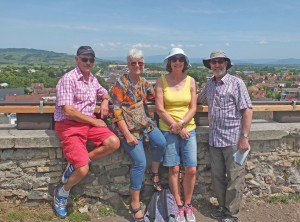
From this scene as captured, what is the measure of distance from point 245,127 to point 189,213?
1204 mm

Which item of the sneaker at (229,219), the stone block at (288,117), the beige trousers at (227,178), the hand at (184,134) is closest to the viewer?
the hand at (184,134)

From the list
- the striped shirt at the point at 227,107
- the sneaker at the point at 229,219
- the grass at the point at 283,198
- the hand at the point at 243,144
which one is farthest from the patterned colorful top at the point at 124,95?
the grass at the point at 283,198

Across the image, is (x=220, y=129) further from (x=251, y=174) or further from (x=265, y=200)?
(x=265, y=200)

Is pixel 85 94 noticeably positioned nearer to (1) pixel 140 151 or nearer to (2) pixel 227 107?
(1) pixel 140 151

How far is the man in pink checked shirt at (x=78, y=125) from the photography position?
352 cm

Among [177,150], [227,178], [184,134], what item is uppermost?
[184,134]

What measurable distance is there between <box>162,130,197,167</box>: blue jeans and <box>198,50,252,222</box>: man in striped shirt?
0.90 ft

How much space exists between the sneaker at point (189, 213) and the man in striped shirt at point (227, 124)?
0.38 m

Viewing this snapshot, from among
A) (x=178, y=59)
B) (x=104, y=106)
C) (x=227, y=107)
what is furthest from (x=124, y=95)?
(x=227, y=107)

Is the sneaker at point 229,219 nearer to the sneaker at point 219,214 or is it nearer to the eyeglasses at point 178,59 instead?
the sneaker at point 219,214

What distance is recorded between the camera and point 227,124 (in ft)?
12.2

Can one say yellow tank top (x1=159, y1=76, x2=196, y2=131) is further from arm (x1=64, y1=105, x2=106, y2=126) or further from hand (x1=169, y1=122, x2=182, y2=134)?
arm (x1=64, y1=105, x2=106, y2=126)

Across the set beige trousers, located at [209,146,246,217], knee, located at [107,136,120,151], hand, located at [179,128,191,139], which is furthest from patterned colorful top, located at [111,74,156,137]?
beige trousers, located at [209,146,246,217]

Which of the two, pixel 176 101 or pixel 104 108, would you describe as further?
pixel 104 108
